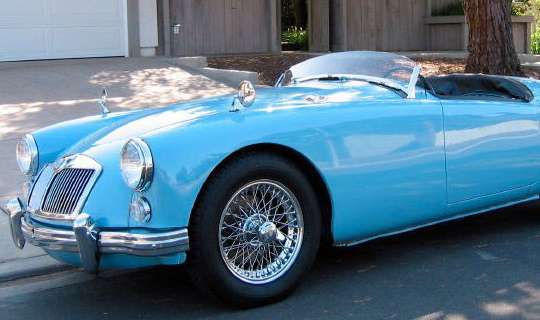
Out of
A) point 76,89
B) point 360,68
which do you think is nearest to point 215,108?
point 360,68

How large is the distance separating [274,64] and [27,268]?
10.4 meters

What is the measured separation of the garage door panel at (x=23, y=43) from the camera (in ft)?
45.3

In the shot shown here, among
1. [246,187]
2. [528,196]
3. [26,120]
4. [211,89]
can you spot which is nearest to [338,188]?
[246,187]

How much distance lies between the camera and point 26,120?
9.91 metres

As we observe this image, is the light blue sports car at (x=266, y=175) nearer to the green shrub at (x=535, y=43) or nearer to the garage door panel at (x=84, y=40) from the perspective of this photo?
the garage door panel at (x=84, y=40)

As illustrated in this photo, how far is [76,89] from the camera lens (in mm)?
11891

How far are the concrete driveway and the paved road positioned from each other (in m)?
3.03

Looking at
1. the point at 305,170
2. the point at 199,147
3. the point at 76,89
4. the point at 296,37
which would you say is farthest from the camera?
the point at 296,37

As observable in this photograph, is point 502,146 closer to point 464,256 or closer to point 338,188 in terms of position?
point 464,256

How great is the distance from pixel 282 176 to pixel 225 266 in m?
0.61

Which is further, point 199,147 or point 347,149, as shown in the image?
point 347,149

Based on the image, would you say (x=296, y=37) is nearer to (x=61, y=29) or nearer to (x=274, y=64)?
(x=274, y=64)

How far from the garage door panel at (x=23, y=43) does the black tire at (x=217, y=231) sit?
10.8m

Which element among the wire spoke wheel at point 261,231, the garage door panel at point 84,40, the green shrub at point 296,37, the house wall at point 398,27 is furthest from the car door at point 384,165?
the green shrub at point 296,37
